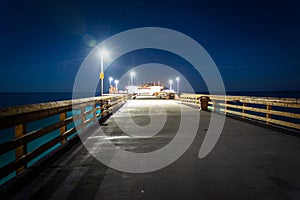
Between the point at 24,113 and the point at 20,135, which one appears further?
the point at 20,135

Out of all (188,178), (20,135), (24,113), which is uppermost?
(24,113)

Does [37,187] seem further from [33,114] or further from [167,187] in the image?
[167,187]

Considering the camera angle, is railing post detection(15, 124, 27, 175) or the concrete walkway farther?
railing post detection(15, 124, 27, 175)

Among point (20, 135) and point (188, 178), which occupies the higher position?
point (20, 135)

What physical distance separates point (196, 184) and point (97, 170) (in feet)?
6.17

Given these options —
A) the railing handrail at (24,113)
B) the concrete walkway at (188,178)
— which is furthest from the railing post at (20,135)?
the concrete walkway at (188,178)

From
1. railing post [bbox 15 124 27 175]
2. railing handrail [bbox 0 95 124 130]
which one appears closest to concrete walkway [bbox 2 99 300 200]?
railing post [bbox 15 124 27 175]

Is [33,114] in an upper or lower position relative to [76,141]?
upper

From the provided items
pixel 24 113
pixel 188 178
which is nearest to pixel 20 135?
pixel 24 113

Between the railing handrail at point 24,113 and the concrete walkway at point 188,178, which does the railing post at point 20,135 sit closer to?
the railing handrail at point 24,113

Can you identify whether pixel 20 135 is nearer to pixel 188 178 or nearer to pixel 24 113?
pixel 24 113

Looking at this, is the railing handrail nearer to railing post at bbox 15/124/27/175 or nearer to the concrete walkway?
railing post at bbox 15/124/27/175

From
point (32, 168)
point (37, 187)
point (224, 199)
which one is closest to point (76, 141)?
point (32, 168)

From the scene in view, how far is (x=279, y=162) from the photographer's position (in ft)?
15.0
